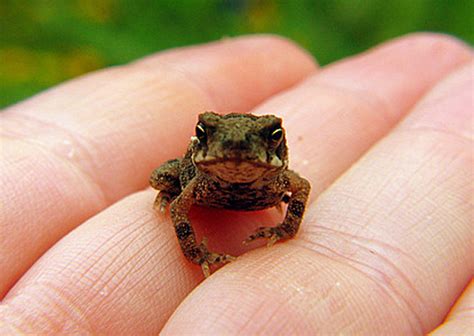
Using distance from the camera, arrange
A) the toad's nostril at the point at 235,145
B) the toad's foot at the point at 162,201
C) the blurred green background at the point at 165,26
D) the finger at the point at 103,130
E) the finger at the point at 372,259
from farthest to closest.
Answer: the blurred green background at the point at 165,26, the toad's foot at the point at 162,201, the finger at the point at 103,130, the toad's nostril at the point at 235,145, the finger at the point at 372,259

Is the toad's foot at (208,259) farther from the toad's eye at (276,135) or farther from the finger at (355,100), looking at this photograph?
the finger at (355,100)

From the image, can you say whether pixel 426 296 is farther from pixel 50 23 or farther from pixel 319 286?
pixel 50 23

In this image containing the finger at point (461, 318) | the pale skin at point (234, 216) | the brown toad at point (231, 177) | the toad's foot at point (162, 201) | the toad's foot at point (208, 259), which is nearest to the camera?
the finger at point (461, 318)

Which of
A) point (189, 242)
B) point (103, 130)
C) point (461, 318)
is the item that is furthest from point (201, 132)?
point (461, 318)

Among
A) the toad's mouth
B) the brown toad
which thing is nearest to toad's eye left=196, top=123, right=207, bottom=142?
the brown toad

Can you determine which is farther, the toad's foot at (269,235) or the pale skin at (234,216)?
the toad's foot at (269,235)

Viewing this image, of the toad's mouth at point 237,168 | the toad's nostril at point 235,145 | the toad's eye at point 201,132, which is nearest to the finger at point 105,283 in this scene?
the toad's mouth at point 237,168

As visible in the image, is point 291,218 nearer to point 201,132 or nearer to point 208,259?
point 208,259

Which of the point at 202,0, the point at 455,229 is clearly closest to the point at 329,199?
the point at 455,229
